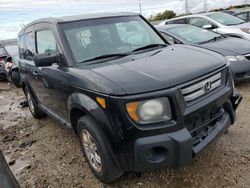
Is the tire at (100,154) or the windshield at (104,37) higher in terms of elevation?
the windshield at (104,37)

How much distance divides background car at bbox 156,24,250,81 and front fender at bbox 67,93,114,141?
3291 millimetres

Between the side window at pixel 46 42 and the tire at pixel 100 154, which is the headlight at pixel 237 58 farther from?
the tire at pixel 100 154

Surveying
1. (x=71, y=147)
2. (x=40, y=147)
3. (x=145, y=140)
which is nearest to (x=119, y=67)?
(x=145, y=140)

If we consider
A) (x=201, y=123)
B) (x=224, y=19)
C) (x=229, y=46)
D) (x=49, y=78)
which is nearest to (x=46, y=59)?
(x=49, y=78)

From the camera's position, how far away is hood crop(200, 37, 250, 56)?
230 inches

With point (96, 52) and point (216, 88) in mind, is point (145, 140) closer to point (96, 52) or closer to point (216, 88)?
point (216, 88)

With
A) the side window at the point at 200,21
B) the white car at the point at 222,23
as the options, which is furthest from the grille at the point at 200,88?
the side window at the point at 200,21

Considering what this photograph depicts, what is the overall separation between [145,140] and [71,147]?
6.63ft

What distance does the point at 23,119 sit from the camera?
6109 mm

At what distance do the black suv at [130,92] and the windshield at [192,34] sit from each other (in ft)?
8.99

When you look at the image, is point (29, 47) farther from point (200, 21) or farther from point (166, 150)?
point (200, 21)

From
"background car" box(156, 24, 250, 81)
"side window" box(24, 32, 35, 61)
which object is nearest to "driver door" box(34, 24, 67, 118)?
"side window" box(24, 32, 35, 61)

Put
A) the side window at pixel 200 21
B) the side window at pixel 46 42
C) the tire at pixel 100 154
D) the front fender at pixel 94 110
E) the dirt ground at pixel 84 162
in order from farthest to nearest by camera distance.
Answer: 1. the side window at pixel 200 21
2. the side window at pixel 46 42
3. the dirt ground at pixel 84 162
4. the tire at pixel 100 154
5. the front fender at pixel 94 110

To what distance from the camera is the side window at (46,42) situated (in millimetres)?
3821
